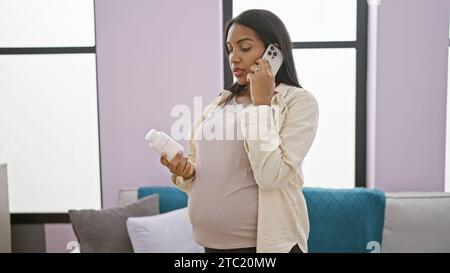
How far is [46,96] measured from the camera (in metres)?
1.21

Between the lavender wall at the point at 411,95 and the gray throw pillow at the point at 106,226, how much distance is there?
0.79 meters

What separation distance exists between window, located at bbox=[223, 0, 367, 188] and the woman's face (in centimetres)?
57

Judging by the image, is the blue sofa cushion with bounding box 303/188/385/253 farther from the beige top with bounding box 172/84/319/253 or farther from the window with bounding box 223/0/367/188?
the beige top with bounding box 172/84/319/253

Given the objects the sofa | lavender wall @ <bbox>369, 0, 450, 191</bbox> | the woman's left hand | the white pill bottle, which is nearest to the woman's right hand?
the white pill bottle

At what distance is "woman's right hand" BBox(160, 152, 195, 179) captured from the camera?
0.56 metres

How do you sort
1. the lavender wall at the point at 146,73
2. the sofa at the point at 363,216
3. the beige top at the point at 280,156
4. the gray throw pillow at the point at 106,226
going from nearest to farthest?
the beige top at the point at 280,156
the sofa at the point at 363,216
the gray throw pillow at the point at 106,226
the lavender wall at the point at 146,73

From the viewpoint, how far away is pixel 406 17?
1.12 meters

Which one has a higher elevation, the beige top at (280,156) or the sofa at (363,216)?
the beige top at (280,156)

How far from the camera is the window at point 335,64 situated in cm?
114

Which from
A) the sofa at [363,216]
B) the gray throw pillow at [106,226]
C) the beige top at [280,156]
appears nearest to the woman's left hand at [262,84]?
the beige top at [280,156]

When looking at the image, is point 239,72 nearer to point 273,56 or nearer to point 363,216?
point 273,56

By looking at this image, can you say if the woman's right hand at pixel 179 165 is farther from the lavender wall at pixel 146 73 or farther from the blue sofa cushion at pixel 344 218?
the lavender wall at pixel 146 73
